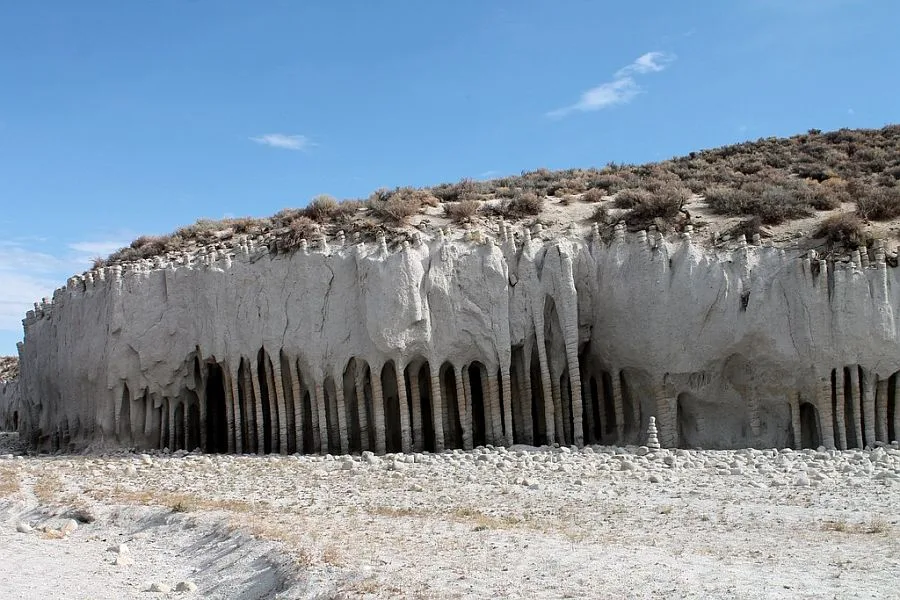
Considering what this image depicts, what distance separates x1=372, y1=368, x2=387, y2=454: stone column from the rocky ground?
8.73 ft

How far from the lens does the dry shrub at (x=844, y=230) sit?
1909 cm

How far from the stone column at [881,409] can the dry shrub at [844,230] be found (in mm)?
3313

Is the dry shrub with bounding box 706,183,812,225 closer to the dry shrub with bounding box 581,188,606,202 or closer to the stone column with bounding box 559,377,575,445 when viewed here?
the dry shrub with bounding box 581,188,606,202

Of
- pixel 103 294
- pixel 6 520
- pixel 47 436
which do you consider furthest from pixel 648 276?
pixel 47 436

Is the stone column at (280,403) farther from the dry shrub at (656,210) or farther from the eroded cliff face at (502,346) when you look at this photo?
the dry shrub at (656,210)

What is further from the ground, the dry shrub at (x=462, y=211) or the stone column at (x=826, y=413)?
the dry shrub at (x=462, y=211)

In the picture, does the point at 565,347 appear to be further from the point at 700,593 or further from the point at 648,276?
the point at 700,593

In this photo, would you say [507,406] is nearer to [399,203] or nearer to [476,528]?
[399,203]

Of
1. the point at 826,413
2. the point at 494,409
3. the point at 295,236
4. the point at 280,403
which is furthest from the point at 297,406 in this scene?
the point at 826,413

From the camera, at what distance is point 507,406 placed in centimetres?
2019

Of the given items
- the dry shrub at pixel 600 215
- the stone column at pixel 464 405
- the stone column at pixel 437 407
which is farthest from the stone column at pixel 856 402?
the stone column at pixel 437 407

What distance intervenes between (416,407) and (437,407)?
0.90 meters

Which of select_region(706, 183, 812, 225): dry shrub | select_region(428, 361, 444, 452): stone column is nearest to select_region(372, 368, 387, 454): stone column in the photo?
select_region(428, 361, 444, 452): stone column

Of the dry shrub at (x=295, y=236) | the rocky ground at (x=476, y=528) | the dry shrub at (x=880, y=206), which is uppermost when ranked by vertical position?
the dry shrub at (x=295, y=236)
